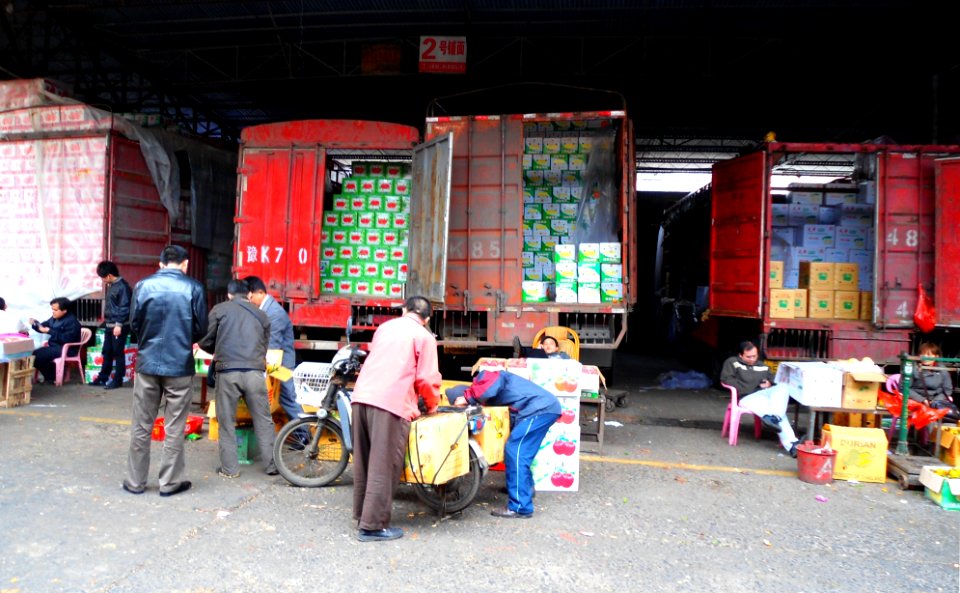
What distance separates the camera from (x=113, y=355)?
9.06 meters

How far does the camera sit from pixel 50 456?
222 inches

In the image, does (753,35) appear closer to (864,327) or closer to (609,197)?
(609,197)

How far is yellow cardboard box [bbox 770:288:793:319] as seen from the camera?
860 cm

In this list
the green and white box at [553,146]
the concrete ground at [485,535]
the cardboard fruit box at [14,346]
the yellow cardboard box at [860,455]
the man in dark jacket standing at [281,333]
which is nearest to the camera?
the concrete ground at [485,535]

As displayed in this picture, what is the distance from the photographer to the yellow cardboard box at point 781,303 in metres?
8.60

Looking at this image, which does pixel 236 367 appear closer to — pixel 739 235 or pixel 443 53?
pixel 739 235

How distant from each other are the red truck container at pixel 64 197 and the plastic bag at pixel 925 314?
11085 mm

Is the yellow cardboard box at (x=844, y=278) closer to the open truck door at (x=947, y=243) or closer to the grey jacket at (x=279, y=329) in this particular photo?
the open truck door at (x=947, y=243)

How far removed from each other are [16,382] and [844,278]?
10649 millimetres

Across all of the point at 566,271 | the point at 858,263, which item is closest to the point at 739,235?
the point at 858,263

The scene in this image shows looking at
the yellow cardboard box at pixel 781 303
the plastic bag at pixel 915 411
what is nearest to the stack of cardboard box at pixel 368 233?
the yellow cardboard box at pixel 781 303

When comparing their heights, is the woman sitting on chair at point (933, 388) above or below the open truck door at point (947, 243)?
below

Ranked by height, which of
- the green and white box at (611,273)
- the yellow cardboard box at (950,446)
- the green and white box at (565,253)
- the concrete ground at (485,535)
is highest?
the green and white box at (565,253)

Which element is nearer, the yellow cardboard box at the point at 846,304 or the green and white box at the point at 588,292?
the green and white box at the point at 588,292
